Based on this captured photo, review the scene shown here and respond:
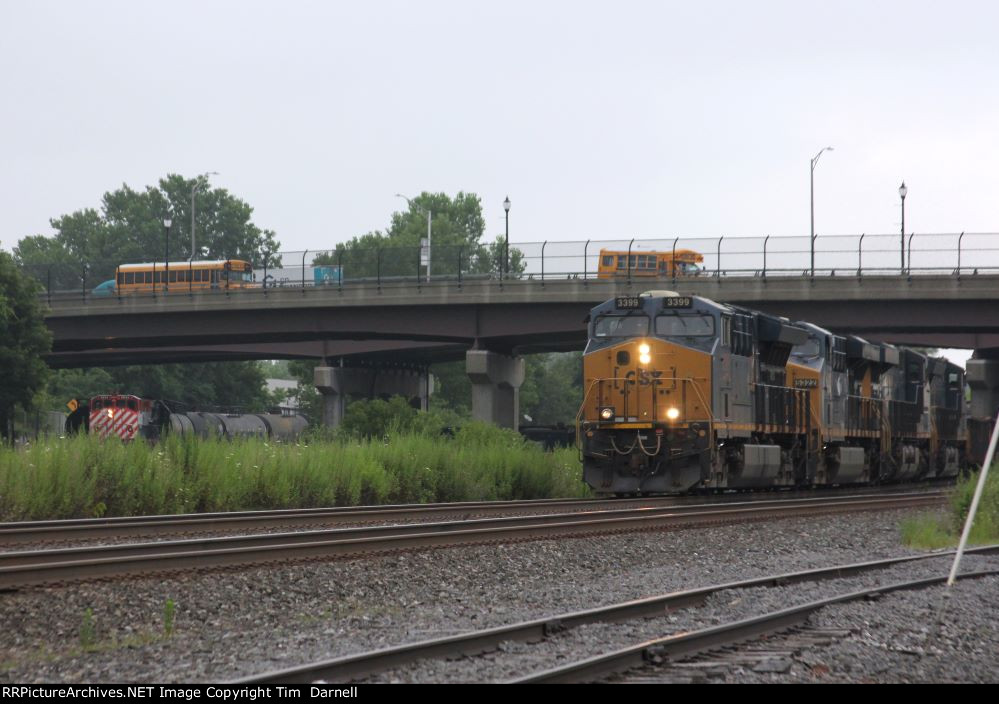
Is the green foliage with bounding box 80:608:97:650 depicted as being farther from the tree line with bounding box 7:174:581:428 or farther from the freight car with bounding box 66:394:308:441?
the tree line with bounding box 7:174:581:428

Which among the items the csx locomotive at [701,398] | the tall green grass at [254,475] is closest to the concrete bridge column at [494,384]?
the tall green grass at [254,475]

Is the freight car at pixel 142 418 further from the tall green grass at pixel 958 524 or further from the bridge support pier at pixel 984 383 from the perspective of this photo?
the bridge support pier at pixel 984 383

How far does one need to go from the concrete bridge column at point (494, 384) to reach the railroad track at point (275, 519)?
91.8 ft

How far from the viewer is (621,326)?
24266 millimetres

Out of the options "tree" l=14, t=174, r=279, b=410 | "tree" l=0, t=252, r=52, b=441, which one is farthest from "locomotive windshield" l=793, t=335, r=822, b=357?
"tree" l=14, t=174, r=279, b=410

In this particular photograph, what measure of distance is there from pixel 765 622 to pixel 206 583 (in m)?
4.94

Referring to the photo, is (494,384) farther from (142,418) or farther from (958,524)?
(958,524)

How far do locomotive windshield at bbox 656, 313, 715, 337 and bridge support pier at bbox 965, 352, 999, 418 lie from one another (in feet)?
113

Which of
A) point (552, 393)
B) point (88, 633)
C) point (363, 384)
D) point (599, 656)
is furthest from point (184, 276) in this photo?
point (599, 656)

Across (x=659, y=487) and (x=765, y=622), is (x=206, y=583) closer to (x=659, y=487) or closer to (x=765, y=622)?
(x=765, y=622)

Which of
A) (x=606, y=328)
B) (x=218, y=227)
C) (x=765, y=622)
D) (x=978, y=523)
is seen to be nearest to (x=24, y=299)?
(x=606, y=328)

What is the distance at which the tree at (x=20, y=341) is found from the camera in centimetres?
5128

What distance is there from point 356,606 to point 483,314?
134ft

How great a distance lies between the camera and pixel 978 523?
18656mm
